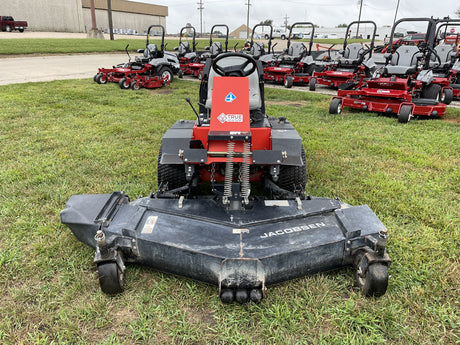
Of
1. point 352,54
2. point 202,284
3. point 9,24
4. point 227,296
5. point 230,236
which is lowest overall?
point 202,284

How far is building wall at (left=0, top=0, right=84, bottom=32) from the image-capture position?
4719 cm

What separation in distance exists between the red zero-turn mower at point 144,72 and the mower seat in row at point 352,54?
6.07 m

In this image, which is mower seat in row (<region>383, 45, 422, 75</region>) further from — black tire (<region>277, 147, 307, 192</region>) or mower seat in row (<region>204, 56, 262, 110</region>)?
black tire (<region>277, 147, 307, 192</region>)

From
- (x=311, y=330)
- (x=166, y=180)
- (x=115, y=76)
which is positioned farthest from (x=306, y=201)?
(x=115, y=76)

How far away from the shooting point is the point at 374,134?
6070 millimetres

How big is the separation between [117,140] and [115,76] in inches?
274

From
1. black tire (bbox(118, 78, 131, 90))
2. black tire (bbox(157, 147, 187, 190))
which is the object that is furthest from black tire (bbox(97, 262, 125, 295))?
black tire (bbox(118, 78, 131, 90))

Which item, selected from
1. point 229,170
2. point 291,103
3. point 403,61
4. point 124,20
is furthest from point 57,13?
point 229,170

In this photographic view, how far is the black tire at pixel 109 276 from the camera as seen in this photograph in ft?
7.24

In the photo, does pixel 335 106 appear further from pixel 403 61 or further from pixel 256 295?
pixel 256 295

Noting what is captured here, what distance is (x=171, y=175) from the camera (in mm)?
3316

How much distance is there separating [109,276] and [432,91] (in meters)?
8.77

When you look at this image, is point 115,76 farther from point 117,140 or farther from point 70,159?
point 70,159

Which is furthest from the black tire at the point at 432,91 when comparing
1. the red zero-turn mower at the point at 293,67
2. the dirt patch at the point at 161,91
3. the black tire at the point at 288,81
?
the dirt patch at the point at 161,91
